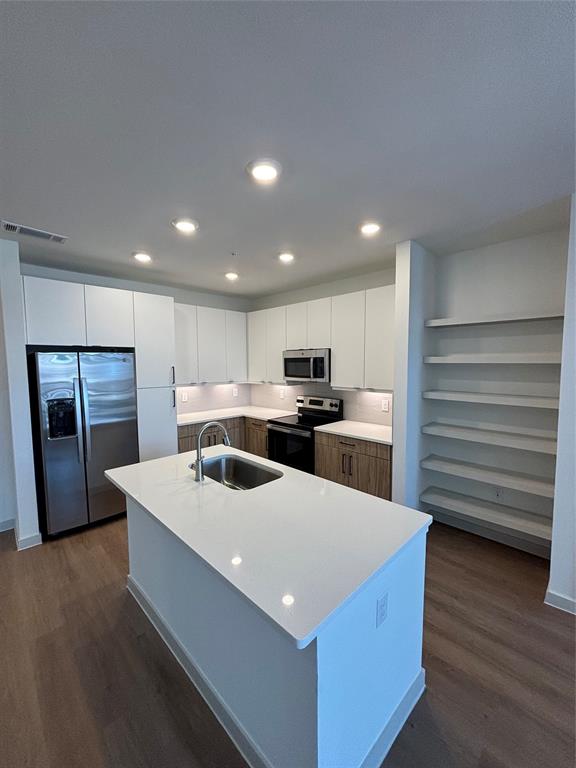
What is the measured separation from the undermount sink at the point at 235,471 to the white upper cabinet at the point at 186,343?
6.66 ft

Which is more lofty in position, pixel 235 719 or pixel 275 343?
pixel 275 343

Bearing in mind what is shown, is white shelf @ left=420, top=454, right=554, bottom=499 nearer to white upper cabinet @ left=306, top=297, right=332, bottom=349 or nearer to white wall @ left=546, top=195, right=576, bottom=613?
white wall @ left=546, top=195, right=576, bottom=613

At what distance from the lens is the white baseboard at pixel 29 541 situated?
2710 millimetres

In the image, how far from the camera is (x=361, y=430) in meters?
3.40

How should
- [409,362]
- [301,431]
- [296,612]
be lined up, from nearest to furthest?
[296,612] → [409,362] → [301,431]

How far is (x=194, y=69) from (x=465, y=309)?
110 inches

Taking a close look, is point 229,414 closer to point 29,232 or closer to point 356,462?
point 356,462

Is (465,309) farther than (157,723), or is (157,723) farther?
(465,309)

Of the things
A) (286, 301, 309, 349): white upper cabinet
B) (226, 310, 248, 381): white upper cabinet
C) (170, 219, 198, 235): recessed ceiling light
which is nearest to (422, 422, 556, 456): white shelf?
(286, 301, 309, 349): white upper cabinet

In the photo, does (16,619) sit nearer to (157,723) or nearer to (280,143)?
(157,723)

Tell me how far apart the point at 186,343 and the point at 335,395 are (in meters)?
2.08

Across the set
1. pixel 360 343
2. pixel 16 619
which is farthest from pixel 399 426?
pixel 16 619

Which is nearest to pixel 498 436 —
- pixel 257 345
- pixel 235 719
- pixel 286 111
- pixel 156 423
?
pixel 235 719

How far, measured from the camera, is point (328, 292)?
4.10 meters
